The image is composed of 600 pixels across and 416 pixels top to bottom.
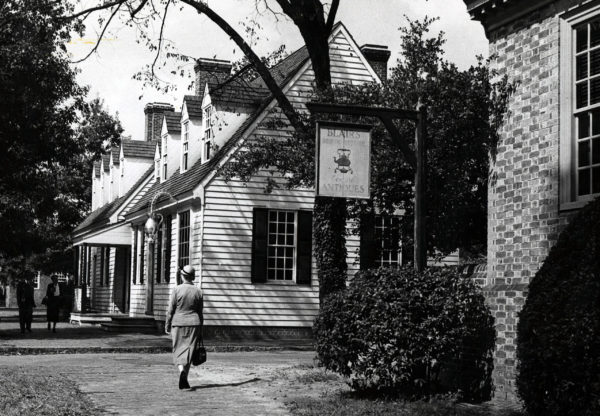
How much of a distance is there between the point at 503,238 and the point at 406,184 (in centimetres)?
613

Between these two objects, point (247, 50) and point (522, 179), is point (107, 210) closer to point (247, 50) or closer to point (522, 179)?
point (247, 50)

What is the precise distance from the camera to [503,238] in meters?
11.5

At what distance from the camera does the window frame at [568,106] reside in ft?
34.1

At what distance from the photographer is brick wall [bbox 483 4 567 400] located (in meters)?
10.8

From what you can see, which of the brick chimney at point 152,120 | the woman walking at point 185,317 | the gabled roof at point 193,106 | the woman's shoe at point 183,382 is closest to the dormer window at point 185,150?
the gabled roof at point 193,106

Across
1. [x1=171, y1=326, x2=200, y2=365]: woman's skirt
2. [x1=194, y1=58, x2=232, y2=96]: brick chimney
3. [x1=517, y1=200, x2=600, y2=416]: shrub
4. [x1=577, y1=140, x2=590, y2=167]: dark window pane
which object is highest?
[x1=194, y1=58, x2=232, y2=96]: brick chimney

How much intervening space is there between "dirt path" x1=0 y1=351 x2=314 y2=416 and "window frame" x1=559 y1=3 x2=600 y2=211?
4.24 m

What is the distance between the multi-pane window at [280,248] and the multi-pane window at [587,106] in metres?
15.5

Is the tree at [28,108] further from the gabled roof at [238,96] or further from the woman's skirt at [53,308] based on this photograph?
the gabled roof at [238,96]

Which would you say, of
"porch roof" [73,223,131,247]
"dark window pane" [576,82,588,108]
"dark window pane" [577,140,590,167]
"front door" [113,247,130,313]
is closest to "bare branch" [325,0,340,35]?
"dark window pane" [576,82,588,108]

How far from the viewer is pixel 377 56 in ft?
95.7

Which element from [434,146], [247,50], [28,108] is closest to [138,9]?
[247,50]

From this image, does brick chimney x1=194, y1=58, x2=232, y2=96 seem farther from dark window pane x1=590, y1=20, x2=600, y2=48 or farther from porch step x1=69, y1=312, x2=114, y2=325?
dark window pane x1=590, y1=20, x2=600, y2=48

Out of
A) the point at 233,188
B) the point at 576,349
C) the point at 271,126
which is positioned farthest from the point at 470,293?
the point at 233,188
